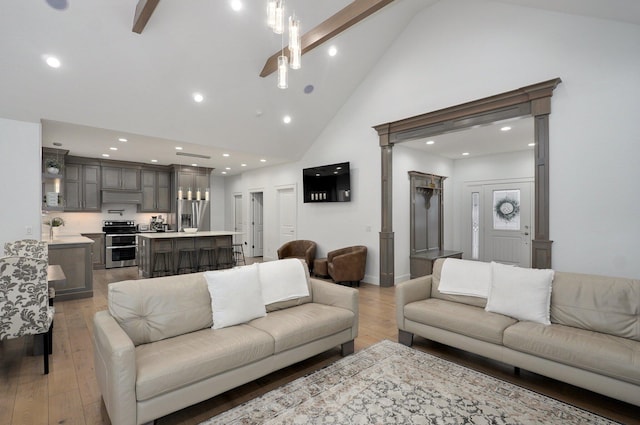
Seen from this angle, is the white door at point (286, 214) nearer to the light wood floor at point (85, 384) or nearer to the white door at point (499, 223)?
the white door at point (499, 223)

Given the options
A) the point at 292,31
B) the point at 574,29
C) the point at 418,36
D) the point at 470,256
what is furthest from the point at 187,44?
the point at 470,256

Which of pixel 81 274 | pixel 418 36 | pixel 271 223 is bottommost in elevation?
pixel 81 274

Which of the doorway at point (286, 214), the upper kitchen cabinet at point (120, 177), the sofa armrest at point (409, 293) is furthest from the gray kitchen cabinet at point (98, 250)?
the sofa armrest at point (409, 293)

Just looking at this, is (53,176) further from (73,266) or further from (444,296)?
(444,296)

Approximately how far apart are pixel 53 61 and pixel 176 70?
4.53 feet

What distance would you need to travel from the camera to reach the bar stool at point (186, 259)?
266 inches

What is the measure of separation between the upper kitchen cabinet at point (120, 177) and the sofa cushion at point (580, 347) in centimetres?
880

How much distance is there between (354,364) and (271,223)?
243 inches

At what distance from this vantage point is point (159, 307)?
238 cm

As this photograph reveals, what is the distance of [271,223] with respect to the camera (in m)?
8.64

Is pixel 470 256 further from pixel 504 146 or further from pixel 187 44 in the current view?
pixel 187 44

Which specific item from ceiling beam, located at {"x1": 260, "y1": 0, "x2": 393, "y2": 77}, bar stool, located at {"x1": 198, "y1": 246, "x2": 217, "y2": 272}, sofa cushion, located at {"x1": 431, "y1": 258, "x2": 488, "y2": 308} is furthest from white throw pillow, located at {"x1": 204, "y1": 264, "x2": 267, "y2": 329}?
bar stool, located at {"x1": 198, "y1": 246, "x2": 217, "y2": 272}

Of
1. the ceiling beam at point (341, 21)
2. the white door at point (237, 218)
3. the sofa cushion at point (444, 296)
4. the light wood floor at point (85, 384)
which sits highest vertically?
the ceiling beam at point (341, 21)

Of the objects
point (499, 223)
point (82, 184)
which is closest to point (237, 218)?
point (82, 184)
